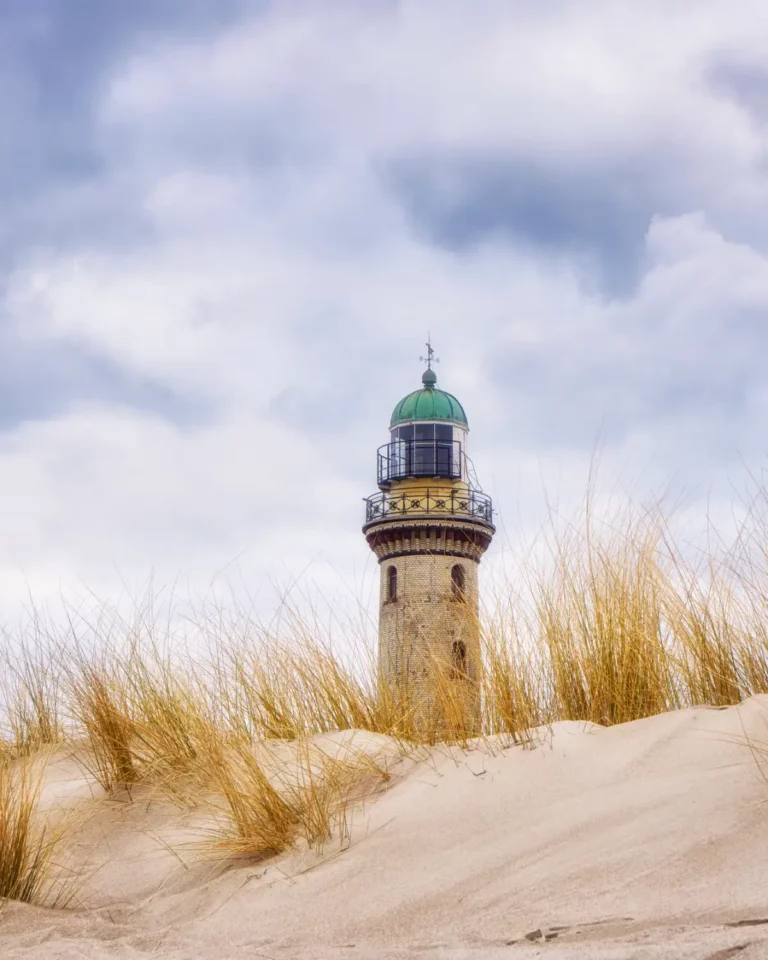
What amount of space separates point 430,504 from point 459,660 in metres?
17.8

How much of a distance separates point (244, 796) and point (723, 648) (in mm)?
1577

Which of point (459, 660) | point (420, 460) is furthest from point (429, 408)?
point (459, 660)

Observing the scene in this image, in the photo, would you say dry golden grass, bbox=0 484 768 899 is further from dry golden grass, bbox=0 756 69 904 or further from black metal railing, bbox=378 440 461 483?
black metal railing, bbox=378 440 461 483

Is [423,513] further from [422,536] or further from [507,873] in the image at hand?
[507,873]

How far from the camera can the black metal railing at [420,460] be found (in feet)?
72.5

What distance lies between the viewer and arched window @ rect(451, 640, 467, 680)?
3.87 m

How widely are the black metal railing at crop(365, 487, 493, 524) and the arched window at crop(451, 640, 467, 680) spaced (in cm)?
1748

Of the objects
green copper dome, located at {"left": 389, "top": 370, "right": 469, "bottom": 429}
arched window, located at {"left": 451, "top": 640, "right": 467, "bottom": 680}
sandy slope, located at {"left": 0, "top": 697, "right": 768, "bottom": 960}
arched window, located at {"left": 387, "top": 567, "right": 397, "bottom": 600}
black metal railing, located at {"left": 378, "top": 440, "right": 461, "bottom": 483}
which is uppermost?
green copper dome, located at {"left": 389, "top": 370, "right": 469, "bottom": 429}

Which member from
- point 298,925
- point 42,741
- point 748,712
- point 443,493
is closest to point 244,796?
point 298,925

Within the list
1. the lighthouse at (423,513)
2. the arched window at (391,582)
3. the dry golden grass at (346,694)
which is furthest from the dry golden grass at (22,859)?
the arched window at (391,582)

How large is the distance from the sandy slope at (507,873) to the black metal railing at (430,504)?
60.4 ft

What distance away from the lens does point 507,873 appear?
2521 mm

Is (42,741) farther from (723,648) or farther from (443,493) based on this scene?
(443,493)

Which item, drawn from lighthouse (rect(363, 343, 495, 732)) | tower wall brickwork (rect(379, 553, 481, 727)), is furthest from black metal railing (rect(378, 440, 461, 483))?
tower wall brickwork (rect(379, 553, 481, 727))
